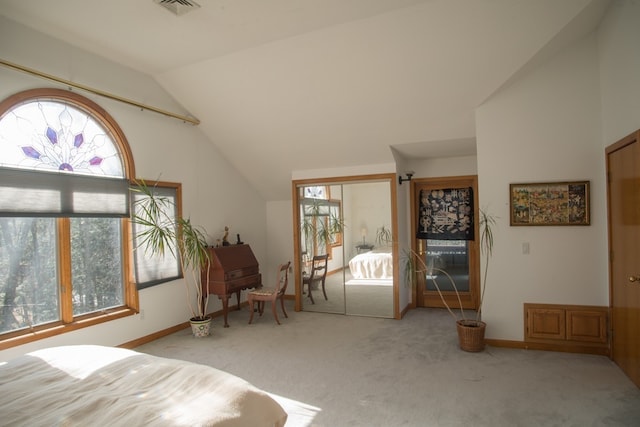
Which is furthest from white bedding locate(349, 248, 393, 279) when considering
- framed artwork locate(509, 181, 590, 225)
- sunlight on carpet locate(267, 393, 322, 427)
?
sunlight on carpet locate(267, 393, 322, 427)

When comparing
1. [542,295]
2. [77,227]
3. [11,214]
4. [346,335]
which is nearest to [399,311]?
[346,335]

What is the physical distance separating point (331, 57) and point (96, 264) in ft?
10.9

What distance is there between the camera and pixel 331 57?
12.8 feet

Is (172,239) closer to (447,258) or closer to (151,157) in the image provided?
(151,157)

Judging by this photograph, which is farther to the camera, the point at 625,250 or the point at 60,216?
the point at 60,216

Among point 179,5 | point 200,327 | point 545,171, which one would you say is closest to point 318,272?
point 200,327

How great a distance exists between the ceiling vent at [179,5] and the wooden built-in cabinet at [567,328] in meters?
4.27

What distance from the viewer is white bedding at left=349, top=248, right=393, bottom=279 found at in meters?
5.33

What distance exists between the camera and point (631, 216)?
3.13m

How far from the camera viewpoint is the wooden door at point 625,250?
3.04 meters

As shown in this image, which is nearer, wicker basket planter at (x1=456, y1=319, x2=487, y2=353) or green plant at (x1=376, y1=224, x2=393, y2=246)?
wicker basket planter at (x1=456, y1=319, x2=487, y2=353)

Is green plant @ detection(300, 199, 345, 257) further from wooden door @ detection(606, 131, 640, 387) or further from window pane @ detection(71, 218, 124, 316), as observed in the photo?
wooden door @ detection(606, 131, 640, 387)

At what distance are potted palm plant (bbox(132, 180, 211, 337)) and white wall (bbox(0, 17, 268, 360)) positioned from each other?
0.20 m

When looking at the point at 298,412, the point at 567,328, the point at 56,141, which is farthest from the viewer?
the point at 567,328
